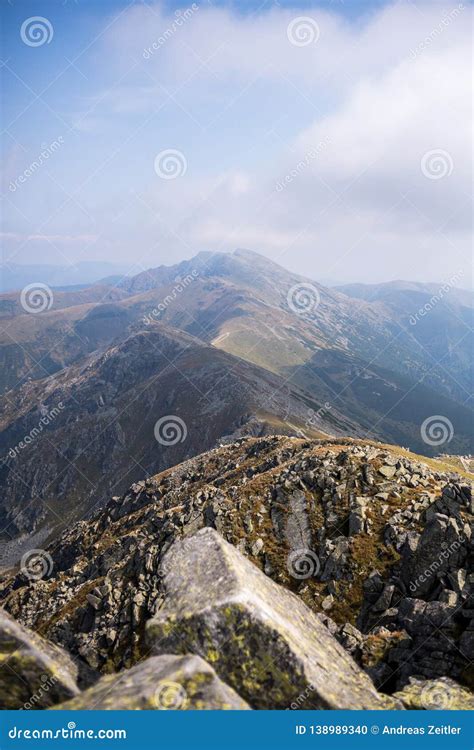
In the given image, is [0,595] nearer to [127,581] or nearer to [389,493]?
[127,581]

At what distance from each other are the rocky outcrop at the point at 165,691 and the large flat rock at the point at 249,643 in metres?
1.33

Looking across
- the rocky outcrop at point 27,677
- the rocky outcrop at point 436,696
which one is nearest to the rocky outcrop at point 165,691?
the rocky outcrop at point 27,677

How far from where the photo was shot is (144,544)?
149 feet

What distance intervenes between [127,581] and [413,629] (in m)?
24.7

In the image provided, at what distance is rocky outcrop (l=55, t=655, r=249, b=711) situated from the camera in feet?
33.4

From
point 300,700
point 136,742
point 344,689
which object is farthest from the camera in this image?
point 344,689

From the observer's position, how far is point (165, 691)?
408 inches

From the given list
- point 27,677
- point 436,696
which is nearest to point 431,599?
point 436,696

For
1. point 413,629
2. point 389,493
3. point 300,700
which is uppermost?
point 389,493

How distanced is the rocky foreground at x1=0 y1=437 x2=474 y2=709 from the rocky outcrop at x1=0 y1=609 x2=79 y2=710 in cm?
4

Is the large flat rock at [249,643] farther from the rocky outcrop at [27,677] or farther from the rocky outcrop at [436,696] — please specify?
the rocky outcrop at [27,677]

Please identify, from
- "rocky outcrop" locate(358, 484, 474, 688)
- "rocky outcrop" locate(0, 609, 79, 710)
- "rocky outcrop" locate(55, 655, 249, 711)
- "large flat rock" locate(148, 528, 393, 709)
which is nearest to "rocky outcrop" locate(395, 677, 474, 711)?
"rocky outcrop" locate(358, 484, 474, 688)

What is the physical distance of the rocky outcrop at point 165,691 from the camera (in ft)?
33.4

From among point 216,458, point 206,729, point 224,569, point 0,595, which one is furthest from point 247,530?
point 0,595
